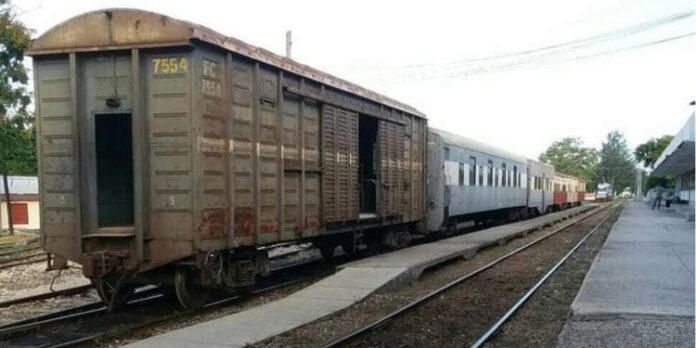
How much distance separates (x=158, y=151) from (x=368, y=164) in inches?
296

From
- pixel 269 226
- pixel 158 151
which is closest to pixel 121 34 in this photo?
pixel 158 151

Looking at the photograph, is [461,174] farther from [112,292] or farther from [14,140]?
[14,140]

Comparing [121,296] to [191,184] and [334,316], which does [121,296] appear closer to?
[191,184]

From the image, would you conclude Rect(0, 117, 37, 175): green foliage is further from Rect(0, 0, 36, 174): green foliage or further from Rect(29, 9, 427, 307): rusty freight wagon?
Rect(29, 9, 427, 307): rusty freight wagon

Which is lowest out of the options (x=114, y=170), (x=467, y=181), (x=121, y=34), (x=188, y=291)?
(x=188, y=291)

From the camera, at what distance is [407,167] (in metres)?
14.9

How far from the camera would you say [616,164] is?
14575 cm

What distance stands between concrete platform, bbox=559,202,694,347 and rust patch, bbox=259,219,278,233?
4110mm

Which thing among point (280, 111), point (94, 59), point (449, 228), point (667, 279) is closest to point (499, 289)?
point (667, 279)

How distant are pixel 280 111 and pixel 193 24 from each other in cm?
206

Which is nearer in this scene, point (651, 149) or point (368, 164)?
point (368, 164)

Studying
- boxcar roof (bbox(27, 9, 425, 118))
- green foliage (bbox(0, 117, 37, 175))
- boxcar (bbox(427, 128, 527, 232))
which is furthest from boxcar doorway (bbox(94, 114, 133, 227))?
green foliage (bbox(0, 117, 37, 175))

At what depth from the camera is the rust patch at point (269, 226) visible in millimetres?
8828

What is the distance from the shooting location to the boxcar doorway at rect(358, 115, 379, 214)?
13.7m
